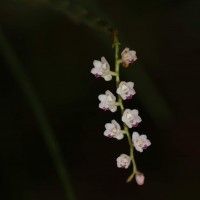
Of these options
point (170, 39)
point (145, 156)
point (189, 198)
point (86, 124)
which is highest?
point (170, 39)

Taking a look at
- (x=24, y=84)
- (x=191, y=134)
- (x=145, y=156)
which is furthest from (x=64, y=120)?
(x=24, y=84)

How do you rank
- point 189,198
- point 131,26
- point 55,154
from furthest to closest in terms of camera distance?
point 131,26
point 189,198
point 55,154

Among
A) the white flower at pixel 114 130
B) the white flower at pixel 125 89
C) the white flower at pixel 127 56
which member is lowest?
the white flower at pixel 114 130

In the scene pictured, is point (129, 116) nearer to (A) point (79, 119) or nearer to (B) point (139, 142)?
(B) point (139, 142)

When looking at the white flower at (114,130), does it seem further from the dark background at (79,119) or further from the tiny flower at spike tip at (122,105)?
the dark background at (79,119)

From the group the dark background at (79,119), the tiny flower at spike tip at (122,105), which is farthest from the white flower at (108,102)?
the dark background at (79,119)

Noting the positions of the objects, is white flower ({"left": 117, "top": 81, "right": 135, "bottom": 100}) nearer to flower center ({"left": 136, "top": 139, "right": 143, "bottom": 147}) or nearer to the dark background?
flower center ({"left": 136, "top": 139, "right": 143, "bottom": 147})

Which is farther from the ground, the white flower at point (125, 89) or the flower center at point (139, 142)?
the white flower at point (125, 89)

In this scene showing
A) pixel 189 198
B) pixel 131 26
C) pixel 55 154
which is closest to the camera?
pixel 55 154

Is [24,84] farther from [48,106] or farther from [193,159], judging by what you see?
[193,159]
